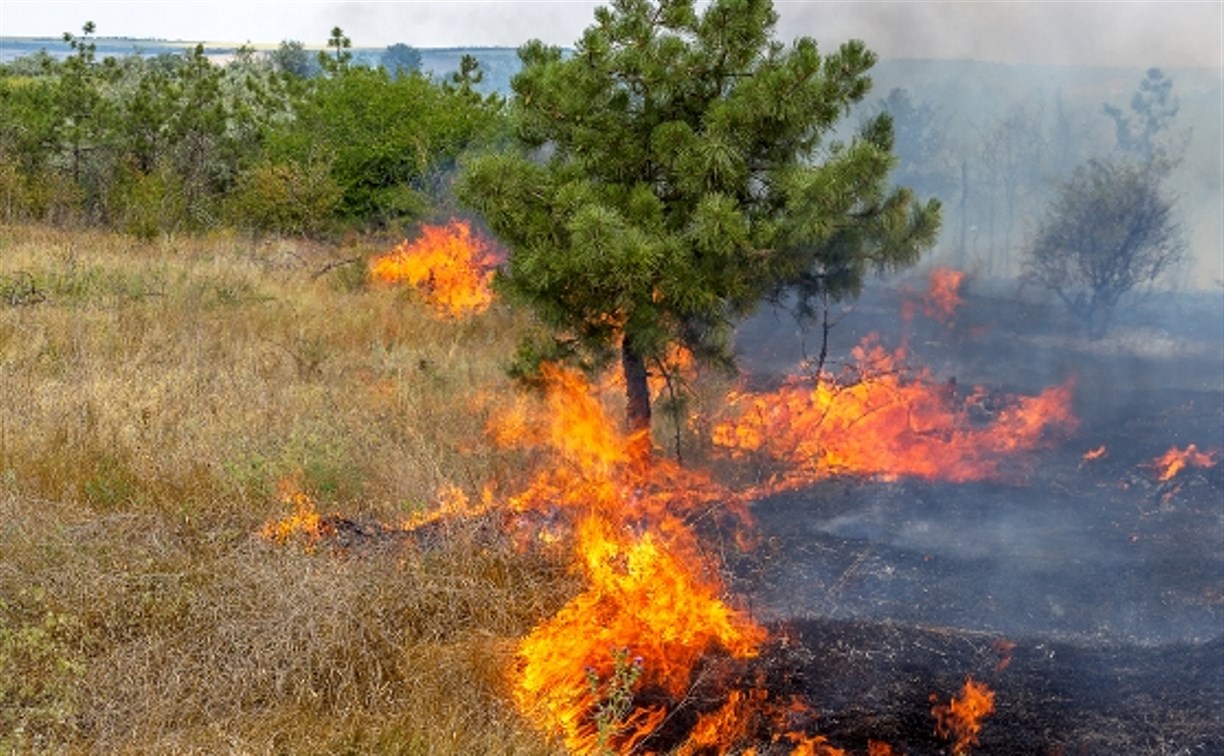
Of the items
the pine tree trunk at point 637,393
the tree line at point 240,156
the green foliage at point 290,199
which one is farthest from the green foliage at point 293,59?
the pine tree trunk at point 637,393

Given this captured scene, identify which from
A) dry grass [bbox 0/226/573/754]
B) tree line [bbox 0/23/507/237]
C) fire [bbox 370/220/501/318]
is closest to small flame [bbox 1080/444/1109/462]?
dry grass [bbox 0/226/573/754]

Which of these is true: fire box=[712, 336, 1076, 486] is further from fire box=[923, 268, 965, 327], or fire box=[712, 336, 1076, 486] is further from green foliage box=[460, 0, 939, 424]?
fire box=[923, 268, 965, 327]

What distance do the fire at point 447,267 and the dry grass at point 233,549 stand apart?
6.03 ft

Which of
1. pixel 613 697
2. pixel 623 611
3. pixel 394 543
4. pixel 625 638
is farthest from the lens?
pixel 394 543

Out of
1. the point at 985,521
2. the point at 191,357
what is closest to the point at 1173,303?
the point at 985,521

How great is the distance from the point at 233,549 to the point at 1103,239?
43.2ft

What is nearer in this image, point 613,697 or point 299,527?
point 613,697

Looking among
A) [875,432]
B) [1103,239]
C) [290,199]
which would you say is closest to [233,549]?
[875,432]

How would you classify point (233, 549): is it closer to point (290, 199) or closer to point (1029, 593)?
point (1029, 593)

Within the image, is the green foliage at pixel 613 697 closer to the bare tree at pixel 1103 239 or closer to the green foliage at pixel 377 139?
the bare tree at pixel 1103 239

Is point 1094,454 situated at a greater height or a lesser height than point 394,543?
lesser

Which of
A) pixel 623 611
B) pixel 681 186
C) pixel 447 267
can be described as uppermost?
pixel 681 186

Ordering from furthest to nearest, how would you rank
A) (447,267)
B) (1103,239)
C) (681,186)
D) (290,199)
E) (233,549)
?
(290,199) < (1103,239) < (447,267) < (681,186) < (233,549)

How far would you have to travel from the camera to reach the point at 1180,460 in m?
8.68
